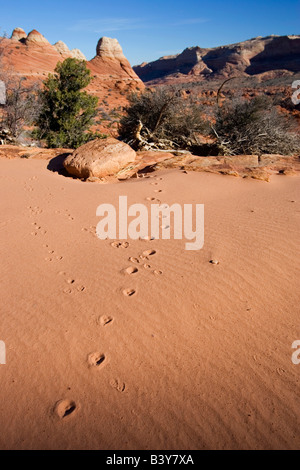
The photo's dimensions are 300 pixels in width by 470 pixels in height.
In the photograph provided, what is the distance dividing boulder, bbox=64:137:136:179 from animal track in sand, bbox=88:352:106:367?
4.98 metres

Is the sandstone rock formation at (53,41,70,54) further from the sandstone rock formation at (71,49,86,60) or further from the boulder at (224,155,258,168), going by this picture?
the boulder at (224,155,258,168)

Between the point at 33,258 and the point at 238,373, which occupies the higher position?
the point at 33,258

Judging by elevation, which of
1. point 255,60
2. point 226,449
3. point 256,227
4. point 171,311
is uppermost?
point 255,60

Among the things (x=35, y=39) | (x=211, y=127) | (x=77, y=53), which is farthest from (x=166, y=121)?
(x=77, y=53)

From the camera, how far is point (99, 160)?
20.9 ft

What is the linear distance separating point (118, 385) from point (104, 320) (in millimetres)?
597

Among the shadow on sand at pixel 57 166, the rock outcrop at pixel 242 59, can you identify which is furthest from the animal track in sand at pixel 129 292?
the rock outcrop at pixel 242 59

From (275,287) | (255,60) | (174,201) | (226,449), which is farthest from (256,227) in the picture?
(255,60)

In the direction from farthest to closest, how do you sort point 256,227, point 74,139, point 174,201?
point 74,139 < point 174,201 < point 256,227

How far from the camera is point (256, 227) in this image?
3.81 metres

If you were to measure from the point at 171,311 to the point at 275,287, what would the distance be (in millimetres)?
1177

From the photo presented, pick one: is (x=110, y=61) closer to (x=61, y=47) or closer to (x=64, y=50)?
(x=64, y=50)

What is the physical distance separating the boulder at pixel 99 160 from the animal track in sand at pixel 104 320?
15.2ft
